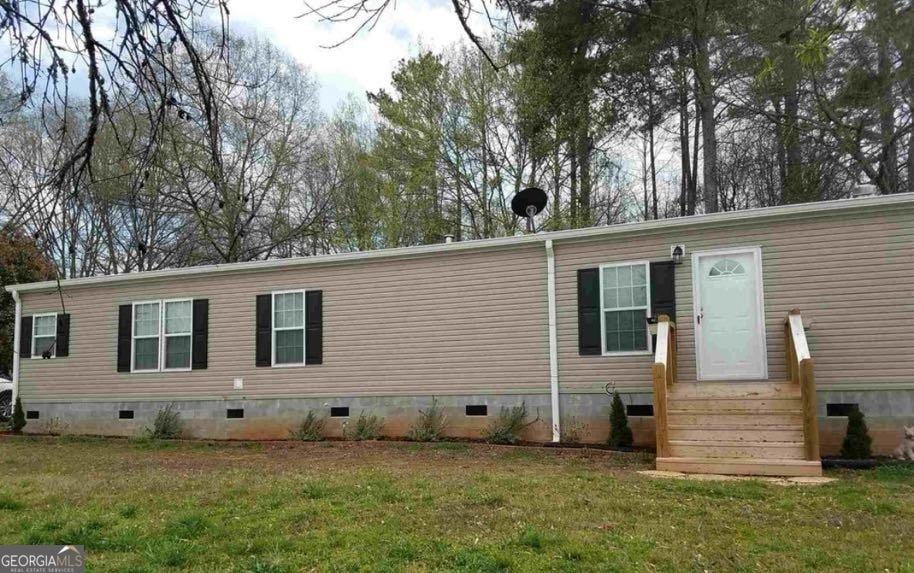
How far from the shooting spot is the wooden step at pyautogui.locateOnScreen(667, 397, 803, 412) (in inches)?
298

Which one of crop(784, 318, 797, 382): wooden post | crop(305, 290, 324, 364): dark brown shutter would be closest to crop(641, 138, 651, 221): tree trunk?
crop(305, 290, 324, 364): dark brown shutter

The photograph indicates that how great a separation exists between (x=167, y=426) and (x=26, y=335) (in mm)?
3776

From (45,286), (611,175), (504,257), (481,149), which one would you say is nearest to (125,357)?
(45,286)

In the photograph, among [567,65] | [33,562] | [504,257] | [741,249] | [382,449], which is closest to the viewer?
[33,562]

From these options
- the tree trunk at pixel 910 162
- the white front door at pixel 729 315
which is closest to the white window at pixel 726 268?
the white front door at pixel 729 315

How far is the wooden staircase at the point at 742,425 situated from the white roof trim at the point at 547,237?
1.50 meters

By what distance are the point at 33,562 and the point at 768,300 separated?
314 inches

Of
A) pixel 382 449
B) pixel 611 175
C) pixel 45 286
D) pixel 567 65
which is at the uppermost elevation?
pixel 567 65

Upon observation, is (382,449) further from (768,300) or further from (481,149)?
(481,149)

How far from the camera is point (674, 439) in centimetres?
770

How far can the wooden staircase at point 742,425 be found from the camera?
23.2 feet

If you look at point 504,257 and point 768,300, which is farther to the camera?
point 504,257

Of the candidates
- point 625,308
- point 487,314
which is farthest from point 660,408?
point 487,314

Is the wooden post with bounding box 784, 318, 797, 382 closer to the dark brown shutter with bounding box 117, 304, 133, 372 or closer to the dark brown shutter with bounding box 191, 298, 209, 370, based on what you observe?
the dark brown shutter with bounding box 191, 298, 209, 370
